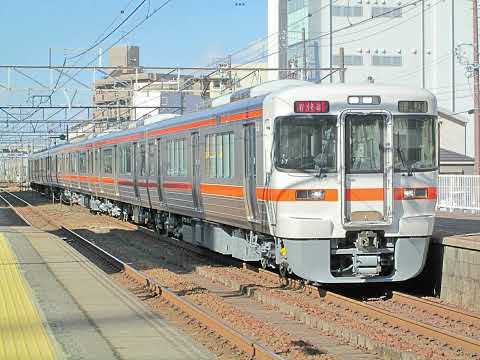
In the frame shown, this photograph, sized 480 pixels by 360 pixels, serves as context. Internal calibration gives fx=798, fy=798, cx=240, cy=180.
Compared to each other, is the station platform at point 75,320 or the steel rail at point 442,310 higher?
the station platform at point 75,320

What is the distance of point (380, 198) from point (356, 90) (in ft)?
5.25

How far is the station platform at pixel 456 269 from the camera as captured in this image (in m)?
11.1

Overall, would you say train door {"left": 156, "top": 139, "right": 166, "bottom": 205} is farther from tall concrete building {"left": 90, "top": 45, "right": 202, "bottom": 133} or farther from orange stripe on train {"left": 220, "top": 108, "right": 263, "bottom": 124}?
tall concrete building {"left": 90, "top": 45, "right": 202, "bottom": 133}

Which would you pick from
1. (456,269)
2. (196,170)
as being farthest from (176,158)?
(456,269)

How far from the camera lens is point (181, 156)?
17.2 metres

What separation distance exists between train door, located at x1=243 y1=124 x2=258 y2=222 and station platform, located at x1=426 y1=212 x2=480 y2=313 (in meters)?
2.87

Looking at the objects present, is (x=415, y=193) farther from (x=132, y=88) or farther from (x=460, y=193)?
(x=132, y=88)

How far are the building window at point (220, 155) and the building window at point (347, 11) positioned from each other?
51.3 m

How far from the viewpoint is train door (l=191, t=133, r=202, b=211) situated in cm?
1594

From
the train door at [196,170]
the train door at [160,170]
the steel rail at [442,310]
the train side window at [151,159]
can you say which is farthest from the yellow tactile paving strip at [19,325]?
the train side window at [151,159]

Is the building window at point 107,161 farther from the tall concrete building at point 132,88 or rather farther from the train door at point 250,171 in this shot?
the tall concrete building at point 132,88

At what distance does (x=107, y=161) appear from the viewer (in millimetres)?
27766

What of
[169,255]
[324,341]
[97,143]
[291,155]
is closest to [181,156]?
[169,255]

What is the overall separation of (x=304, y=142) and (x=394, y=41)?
185ft
